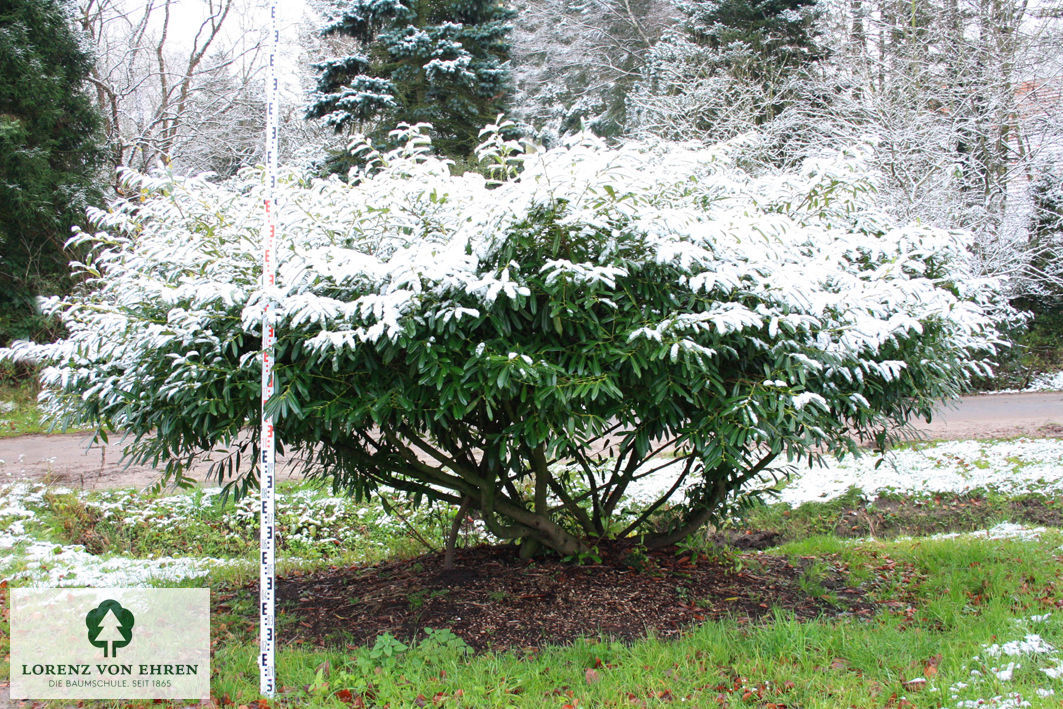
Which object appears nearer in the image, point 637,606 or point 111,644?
point 111,644

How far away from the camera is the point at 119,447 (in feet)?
23.3

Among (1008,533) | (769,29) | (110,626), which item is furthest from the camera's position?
(769,29)

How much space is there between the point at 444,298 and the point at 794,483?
606cm

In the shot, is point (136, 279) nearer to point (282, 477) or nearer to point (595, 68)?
point (282, 477)

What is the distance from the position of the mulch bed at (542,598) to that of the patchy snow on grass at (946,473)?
281 cm

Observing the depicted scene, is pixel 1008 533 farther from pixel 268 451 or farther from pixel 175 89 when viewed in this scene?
pixel 175 89

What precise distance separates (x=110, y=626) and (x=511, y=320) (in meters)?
2.56

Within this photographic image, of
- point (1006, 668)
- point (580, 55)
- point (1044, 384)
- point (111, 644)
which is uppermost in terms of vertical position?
point (580, 55)

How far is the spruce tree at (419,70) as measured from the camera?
15.3m

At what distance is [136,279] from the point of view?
3.69 metres

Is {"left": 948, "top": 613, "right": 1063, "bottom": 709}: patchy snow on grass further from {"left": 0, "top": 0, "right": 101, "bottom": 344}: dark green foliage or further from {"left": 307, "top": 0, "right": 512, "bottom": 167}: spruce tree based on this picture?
{"left": 0, "top": 0, "right": 101, "bottom": 344}: dark green foliage

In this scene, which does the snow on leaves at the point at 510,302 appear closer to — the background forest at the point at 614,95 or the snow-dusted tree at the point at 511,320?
the snow-dusted tree at the point at 511,320

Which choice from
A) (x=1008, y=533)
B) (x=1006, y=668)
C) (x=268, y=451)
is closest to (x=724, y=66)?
(x=1008, y=533)

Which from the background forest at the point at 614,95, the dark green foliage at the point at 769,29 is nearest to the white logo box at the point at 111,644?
the background forest at the point at 614,95
